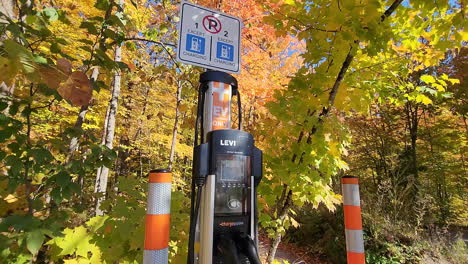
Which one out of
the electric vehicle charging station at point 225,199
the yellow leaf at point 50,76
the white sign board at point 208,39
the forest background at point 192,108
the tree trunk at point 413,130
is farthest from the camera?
the tree trunk at point 413,130

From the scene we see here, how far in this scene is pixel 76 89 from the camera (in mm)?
1248

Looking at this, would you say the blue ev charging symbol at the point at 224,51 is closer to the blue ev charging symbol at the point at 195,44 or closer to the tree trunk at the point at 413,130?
the blue ev charging symbol at the point at 195,44

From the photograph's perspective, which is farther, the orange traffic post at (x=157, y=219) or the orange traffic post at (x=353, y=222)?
the orange traffic post at (x=353, y=222)

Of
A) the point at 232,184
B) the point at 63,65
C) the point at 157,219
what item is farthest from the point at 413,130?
the point at 63,65

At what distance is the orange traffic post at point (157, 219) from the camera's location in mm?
1227

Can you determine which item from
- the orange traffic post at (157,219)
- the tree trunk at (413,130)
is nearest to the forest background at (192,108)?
the orange traffic post at (157,219)

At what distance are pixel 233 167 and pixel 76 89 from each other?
2.92 ft

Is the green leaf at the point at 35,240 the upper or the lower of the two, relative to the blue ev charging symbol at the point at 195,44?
lower

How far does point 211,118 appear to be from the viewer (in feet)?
5.62

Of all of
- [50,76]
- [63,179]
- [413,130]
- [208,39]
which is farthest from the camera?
[413,130]

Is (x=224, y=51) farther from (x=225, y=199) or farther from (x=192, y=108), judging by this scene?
(x=192, y=108)

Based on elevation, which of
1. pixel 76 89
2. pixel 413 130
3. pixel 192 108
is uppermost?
pixel 413 130

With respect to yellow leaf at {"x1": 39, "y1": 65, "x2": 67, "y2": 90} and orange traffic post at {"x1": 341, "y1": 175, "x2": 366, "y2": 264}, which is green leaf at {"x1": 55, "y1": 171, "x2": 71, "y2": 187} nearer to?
yellow leaf at {"x1": 39, "y1": 65, "x2": 67, "y2": 90}

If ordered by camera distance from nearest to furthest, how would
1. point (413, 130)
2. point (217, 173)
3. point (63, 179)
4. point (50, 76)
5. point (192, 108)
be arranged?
1. point (50, 76)
2. point (217, 173)
3. point (63, 179)
4. point (192, 108)
5. point (413, 130)
